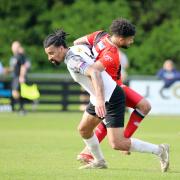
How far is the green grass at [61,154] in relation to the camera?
33.3 feet

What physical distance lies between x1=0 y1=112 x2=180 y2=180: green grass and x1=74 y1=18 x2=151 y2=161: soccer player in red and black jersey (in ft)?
1.86

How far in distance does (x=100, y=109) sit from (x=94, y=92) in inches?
21.7

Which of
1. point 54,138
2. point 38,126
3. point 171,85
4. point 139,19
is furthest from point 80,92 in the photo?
point 139,19

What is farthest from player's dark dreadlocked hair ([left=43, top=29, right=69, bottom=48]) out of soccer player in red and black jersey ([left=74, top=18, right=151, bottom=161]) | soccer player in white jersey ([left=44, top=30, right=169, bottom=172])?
soccer player in red and black jersey ([left=74, top=18, right=151, bottom=161])

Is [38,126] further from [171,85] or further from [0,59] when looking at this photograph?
[0,59]

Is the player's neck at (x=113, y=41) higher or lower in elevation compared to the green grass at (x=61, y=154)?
higher

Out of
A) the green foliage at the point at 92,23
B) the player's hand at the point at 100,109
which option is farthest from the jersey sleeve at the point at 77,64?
the green foliage at the point at 92,23

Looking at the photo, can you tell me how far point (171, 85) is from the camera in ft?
85.9

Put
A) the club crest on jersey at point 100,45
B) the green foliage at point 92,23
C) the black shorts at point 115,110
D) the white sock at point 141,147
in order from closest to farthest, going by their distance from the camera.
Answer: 1. the black shorts at point 115,110
2. the white sock at point 141,147
3. the club crest on jersey at point 100,45
4. the green foliage at point 92,23

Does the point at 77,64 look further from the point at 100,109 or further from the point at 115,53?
the point at 115,53

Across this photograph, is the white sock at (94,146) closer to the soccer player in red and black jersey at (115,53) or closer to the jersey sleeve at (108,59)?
the soccer player in red and black jersey at (115,53)

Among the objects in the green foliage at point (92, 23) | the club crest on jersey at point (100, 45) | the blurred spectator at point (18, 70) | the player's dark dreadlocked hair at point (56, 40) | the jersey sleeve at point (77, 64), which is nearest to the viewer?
the jersey sleeve at point (77, 64)

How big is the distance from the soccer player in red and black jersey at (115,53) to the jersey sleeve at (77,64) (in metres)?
0.24

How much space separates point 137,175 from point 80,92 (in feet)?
57.0
